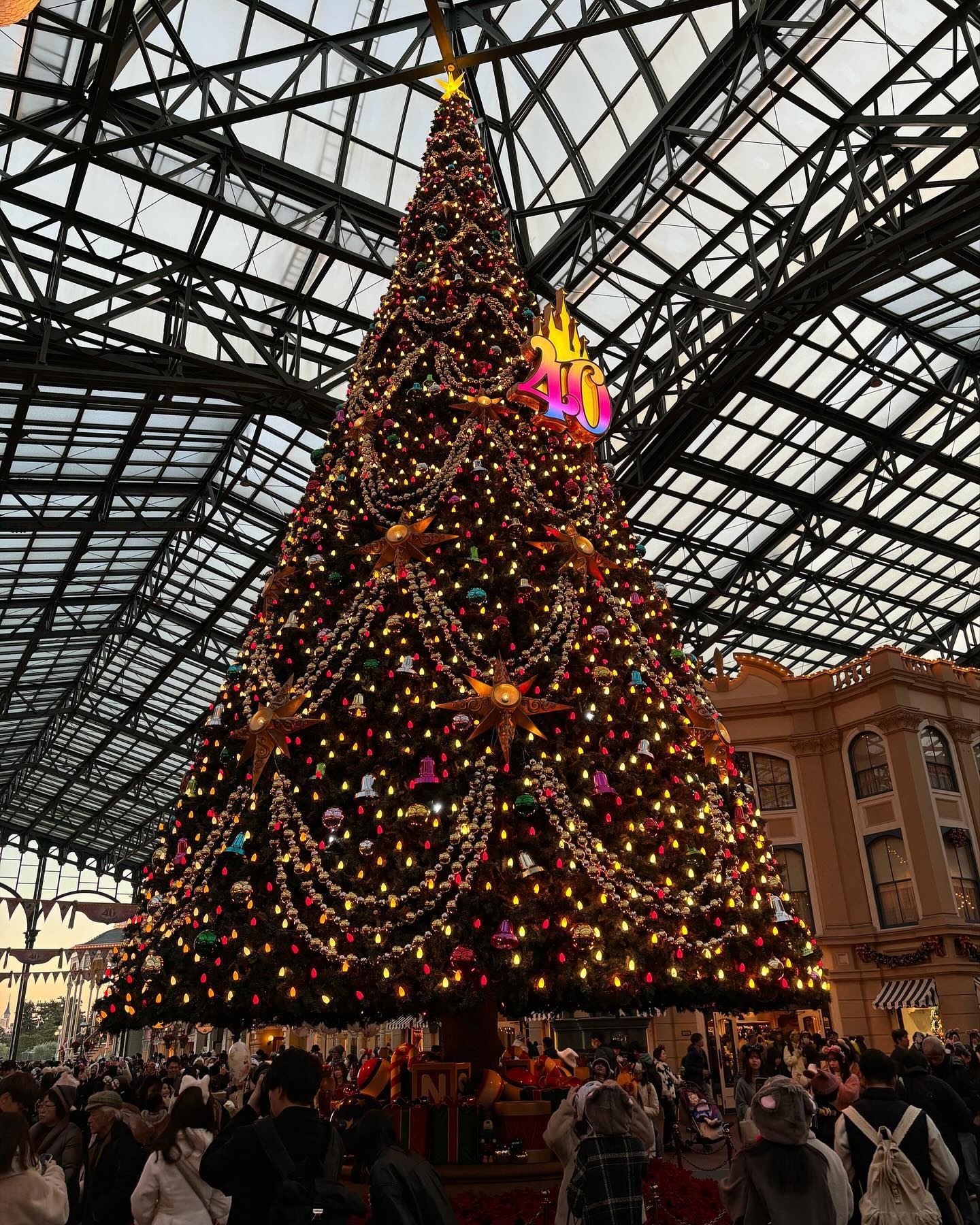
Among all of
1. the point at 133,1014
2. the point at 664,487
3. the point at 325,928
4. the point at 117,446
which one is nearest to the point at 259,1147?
the point at 325,928

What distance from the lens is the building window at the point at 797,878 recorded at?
64.3 feet

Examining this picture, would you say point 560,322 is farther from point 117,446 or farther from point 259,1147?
point 117,446

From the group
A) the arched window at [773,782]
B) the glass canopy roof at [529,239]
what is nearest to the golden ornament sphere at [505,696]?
the glass canopy roof at [529,239]

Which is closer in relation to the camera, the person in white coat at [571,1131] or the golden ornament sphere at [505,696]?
the person in white coat at [571,1131]

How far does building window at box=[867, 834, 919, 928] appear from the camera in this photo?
18.4 metres

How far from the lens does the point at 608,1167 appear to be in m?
3.36

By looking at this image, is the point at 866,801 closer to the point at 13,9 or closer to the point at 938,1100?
the point at 938,1100

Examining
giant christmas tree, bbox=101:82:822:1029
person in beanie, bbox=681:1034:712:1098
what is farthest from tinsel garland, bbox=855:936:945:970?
giant christmas tree, bbox=101:82:822:1029

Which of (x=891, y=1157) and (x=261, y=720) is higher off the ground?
(x=261, y=720)

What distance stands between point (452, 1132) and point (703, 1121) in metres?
6.24

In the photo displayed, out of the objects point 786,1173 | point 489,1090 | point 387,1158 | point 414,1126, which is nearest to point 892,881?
point 489,1090

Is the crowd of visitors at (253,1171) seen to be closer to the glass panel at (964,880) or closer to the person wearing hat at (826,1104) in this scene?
the person wearing hat at (826,1104)

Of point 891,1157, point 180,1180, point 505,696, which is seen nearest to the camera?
point 180,1180

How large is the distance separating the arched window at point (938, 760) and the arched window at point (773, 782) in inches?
116
